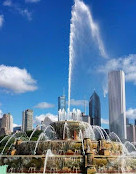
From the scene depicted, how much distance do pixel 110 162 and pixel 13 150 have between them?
10679 mm

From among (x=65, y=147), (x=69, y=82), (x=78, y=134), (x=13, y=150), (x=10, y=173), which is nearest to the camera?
(x=10, y=173)

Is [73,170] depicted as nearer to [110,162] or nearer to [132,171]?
[110,162]

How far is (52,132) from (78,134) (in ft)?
11.4

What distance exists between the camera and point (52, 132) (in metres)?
40.4

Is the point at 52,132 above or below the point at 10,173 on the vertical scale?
above

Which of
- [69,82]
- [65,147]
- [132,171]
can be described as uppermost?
[69,82]

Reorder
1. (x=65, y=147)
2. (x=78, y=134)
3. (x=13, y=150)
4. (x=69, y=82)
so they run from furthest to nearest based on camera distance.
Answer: (x=69, y=82) < (x=78, y=134) < (x=13, y=150) < (x=65, y=147)

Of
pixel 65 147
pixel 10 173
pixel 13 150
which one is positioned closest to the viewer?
pixel 10 173

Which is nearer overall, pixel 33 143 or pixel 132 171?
pixel 132 171

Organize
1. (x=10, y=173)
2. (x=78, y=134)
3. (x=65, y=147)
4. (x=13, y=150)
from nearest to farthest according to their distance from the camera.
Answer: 1. (x=10, y=173)
2. (x=65, y=147)
3. (x=13, y=150)
4. (x=78, y=134)

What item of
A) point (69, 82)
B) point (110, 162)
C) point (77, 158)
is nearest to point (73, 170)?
point (77, 158)

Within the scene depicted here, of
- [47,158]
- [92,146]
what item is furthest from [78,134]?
[47,158]

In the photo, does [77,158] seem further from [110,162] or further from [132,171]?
[132,171]

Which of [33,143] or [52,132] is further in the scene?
[52,132]
